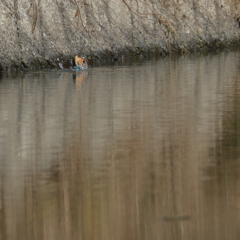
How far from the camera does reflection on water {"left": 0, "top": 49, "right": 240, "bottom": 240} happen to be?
6.19 meters

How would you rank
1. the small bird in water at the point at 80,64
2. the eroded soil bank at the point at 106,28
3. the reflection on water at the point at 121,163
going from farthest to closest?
1. the eroded soil bank at the point at 106,28
2. the small bird in water at the point at 80,64
3. the reflection on water at the point at 121,163

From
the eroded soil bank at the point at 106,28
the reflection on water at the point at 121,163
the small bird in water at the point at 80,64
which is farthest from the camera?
the eroded soil bank at the point at 106,28

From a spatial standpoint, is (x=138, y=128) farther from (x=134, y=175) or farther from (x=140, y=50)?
(x=140, y=50)

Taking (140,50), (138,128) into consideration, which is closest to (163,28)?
(140,50)

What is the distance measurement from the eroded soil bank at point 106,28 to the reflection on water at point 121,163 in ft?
23.6

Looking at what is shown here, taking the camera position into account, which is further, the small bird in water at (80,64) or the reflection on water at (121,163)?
the small bird in water at (80,64)

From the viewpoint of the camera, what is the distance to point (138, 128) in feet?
33.4

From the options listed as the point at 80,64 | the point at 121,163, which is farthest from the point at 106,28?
the point at 121,163

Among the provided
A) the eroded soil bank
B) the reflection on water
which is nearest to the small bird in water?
the eroded soil bank

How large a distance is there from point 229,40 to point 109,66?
8513 millimetres

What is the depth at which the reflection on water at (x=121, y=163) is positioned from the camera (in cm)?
619

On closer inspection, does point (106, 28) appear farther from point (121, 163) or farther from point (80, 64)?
point (121, 163)

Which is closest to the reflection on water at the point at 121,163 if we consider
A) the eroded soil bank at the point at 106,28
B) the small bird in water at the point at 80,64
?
the small bird in water at the point at 80,64

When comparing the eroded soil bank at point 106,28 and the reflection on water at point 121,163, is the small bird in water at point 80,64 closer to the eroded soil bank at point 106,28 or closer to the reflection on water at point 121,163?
the eroded soil bank at point 106,28
